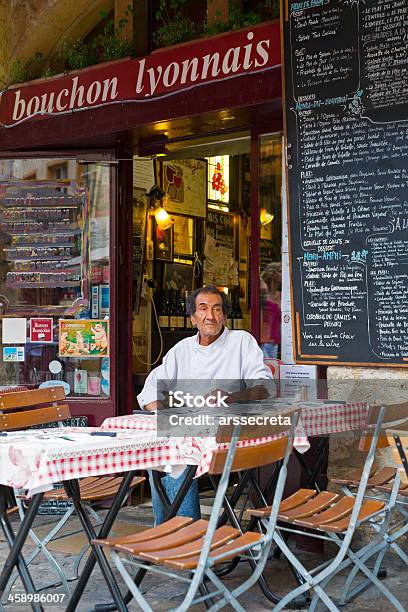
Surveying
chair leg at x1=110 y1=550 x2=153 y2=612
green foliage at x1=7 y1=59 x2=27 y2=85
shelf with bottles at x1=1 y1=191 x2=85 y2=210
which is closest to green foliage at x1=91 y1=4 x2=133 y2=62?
green foliage at x1=7 y1=59 x2=27 y2=85

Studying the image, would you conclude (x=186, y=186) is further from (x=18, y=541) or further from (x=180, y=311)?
(x=18, y=541)

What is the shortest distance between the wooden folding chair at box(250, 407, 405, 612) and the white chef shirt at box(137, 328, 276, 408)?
3.31 ft

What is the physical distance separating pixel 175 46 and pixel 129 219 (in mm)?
1399

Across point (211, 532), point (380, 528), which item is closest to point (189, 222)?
point (380, 528)

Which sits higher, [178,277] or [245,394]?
[178,277]

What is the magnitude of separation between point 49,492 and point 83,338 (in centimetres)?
235

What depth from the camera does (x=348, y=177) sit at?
18.2 ft

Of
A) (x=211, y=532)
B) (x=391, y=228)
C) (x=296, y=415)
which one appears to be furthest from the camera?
(x=391, y=228)

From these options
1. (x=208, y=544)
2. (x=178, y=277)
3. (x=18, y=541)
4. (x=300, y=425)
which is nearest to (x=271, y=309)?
(x=300, y=425)

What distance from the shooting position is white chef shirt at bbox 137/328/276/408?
5.35m

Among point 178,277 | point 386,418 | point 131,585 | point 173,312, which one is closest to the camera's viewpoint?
point 131,585

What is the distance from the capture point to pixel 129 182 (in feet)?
23.5

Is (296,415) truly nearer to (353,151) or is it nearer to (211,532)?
(211,532)

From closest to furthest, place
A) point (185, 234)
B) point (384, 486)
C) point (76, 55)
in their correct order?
point (384, 486), point (76, 55), point (185, 234)
